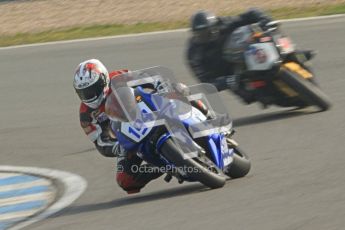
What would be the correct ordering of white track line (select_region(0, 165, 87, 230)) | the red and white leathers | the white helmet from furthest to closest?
the red and white leathers, the white helmet, white track line (select_region(0, 165, 87, 230))

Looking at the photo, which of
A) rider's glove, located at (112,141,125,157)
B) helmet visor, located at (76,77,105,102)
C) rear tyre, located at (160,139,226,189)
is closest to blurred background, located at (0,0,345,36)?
helmet visor, located at (76,77,105,102)

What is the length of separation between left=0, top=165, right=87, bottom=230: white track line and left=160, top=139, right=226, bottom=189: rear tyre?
1.12 metres

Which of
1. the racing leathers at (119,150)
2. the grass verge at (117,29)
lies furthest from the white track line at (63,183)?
the grass verge at (117,29)

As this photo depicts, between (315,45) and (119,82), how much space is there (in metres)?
8.05

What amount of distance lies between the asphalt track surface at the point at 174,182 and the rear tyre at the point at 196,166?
0.36 ft

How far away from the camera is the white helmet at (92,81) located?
323 inches

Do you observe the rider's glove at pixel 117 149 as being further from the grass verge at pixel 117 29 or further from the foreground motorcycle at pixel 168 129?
the grass verge at pixel 117 29

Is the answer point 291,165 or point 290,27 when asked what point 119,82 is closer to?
point 291,165

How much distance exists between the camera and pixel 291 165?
28.7 ft

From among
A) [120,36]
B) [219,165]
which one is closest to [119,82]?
[219,165]

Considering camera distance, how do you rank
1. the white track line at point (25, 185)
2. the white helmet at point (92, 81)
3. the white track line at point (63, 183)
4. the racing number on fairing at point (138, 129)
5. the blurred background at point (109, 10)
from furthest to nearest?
1. the blurred background at point (109, 10)
2. the white track line at point (25, 185)
3. the white helmet at point (92, 81)
4. the white track line at point (63, 183)
5. the racing number on fairing at point (138, 129)

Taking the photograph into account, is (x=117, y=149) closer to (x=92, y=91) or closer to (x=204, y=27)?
(x=92, y=91)

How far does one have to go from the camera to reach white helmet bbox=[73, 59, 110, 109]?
820cm

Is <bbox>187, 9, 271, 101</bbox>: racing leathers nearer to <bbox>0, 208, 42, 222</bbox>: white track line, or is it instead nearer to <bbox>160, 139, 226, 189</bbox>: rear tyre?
<bbox>160, 139, 226, 189</bbox>: rear tyre
